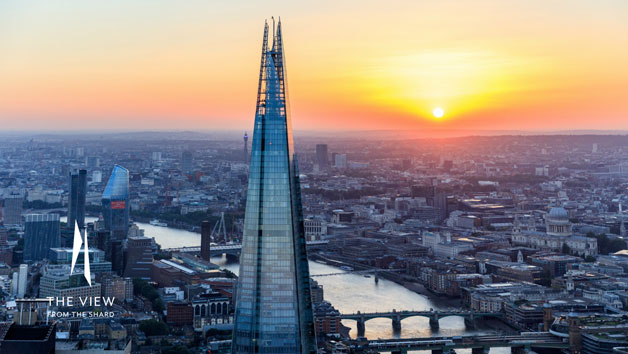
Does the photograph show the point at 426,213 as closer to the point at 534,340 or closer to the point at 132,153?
the point at 534,340

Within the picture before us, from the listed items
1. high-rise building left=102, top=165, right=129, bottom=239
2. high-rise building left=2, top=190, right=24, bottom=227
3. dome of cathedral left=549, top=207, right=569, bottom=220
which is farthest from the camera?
high-rise building left=2, top=190, right=24, bottom=227

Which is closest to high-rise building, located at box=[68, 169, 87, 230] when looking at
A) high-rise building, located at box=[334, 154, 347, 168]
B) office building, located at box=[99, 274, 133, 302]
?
office building, located at box=[99, 274, 133, 302]

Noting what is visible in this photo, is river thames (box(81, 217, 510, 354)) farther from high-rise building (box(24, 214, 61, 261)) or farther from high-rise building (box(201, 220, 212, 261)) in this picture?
high-rise building (box(24, 214, 61, 261))

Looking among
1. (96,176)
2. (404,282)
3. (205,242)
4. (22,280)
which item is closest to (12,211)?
(205,242)

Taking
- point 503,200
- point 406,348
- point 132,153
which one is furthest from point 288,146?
point 132,153

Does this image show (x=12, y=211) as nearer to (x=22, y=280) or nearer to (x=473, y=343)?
(x=22, y=280)
